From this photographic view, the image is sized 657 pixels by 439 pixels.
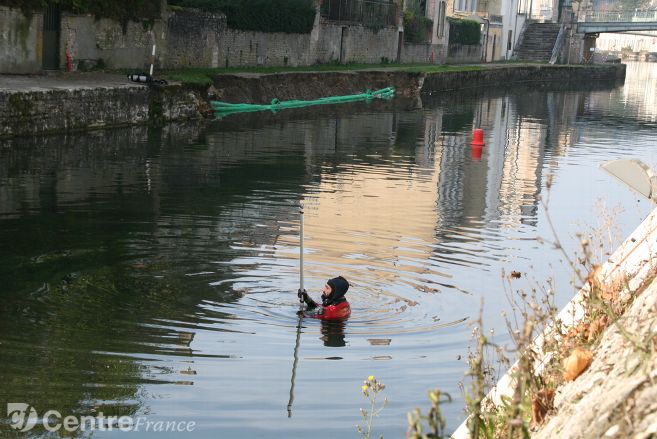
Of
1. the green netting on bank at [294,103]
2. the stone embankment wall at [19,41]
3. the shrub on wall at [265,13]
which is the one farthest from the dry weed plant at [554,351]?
the shrub on wall at [265,13]

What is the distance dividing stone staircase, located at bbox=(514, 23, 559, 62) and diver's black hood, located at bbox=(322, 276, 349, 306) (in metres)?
77.8

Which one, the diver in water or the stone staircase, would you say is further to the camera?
the stone staircase

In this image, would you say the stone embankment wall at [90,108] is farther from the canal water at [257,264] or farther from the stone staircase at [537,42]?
the stone staircase at [537,42]

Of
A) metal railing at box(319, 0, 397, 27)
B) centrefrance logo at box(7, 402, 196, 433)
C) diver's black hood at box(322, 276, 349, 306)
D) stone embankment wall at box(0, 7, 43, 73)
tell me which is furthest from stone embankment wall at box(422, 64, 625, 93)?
centrefrance logo at box(7, 402, 196, 433)

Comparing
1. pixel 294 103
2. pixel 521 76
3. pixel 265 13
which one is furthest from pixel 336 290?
pixel 521 76

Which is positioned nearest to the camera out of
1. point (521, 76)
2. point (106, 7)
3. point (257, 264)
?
point (257, 264)

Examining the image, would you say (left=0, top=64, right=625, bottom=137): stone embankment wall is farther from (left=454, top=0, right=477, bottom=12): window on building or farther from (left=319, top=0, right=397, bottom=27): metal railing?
(left=454, top=0, right=477, bottom=12): window on building

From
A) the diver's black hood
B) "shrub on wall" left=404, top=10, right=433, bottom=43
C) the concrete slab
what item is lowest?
the diver's black hood

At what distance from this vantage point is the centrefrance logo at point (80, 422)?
28.7ft

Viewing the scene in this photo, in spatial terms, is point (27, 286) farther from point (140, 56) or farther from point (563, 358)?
point (140, 56)

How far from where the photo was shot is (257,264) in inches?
598

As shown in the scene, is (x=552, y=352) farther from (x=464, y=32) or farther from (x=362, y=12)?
(x=464, y=32)

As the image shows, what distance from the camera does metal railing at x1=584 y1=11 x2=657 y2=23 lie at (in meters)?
87.9

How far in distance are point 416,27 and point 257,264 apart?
2101 inches
